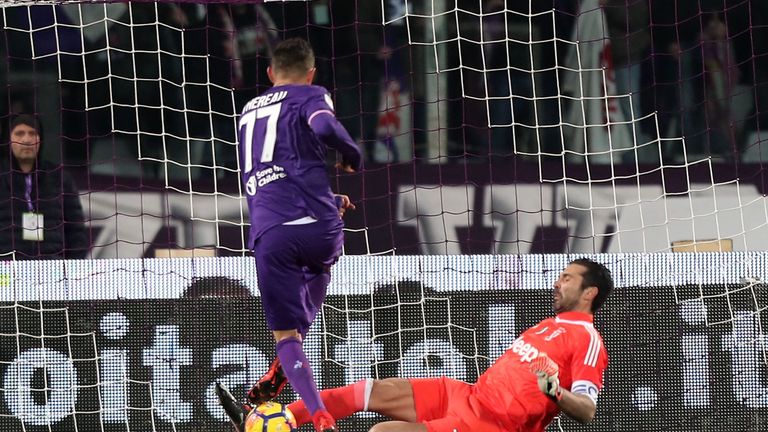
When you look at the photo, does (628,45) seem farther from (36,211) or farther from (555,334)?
(36,211)

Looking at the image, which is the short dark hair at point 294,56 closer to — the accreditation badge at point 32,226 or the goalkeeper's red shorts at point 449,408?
the goalkeeper's red shorts at point 449,408

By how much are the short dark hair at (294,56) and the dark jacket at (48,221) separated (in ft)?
8.79

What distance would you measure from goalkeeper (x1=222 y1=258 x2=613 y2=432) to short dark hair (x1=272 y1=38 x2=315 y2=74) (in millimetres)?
1566

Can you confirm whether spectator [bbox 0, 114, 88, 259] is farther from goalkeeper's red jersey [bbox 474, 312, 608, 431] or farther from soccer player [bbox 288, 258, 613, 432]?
goalkeeper's red jersey [bbox 474, 312, 608, 431]

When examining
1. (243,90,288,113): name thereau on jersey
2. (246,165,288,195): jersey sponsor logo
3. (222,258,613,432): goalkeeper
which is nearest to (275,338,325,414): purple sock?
(222,258,613,432): goalkeeper

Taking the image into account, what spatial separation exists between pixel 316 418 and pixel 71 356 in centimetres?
231

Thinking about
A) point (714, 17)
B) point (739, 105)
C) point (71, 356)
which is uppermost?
point (714, 17)

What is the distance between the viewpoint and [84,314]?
276 inches

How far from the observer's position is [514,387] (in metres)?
5.79

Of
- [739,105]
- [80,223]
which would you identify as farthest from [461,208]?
[80,223]

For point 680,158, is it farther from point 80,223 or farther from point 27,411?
point 27,411

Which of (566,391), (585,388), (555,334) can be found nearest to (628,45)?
(555,334)

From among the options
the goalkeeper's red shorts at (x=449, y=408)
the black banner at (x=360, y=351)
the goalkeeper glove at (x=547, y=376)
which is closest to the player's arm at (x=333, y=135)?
the goalkeeper glove at (x=547, y=376)

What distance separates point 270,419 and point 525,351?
128 centimetres
